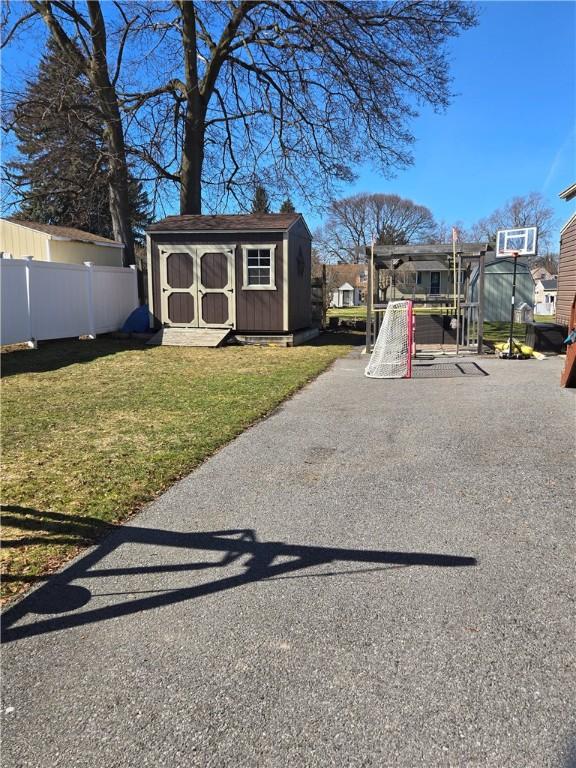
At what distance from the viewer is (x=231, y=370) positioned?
10969 mm

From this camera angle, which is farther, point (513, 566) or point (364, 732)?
point (513, 566)

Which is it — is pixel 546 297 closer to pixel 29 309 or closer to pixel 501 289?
pixel 501 289

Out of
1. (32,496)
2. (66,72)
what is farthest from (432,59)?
(32,496)

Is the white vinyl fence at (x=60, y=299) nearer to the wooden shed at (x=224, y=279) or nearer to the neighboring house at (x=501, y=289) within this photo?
the wooden shed at (x=224, y=279)

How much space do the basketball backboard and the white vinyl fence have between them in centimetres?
1101

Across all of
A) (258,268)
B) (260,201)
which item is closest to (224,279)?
(258,268)

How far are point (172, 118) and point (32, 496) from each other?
1966 cm

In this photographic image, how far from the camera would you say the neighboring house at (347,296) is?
64625 millimetres

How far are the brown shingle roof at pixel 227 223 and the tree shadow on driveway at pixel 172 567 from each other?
506 inches

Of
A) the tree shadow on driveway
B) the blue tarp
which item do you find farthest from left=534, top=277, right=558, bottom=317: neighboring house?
the tree shadow on driveway

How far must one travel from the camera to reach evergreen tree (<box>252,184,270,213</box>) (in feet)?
75.7

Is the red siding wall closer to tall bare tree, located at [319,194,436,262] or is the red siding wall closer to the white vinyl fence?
the white vinyl fence

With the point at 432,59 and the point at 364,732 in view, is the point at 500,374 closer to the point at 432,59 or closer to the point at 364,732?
the point at 364,732

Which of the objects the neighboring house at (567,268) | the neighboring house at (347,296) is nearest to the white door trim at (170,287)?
the neighboring house at (567,268)
